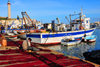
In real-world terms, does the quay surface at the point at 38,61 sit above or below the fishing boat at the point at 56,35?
below

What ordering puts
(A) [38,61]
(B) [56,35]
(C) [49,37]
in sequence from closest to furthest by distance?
(A) [38,61] → (C) [49,37] → (B) [56,35]

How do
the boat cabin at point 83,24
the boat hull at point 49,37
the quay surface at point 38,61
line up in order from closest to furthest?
the quay surface at point 38,61 < the boat hull at point 49,37 < the boat cabin at point 83,24

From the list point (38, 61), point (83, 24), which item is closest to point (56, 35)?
point (83, 24)

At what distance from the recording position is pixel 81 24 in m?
36.8

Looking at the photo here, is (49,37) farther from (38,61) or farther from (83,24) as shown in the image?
(38,61)

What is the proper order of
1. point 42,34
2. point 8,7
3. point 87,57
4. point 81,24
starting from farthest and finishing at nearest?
point 8,7, point 81,24, point 42,34, point 87,57

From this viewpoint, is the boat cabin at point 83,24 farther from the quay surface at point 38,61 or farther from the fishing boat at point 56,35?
the quay surface at point 38,61

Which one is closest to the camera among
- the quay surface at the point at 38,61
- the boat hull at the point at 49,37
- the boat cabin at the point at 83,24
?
the quay surface at the point at 38,61

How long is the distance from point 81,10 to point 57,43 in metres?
18.1

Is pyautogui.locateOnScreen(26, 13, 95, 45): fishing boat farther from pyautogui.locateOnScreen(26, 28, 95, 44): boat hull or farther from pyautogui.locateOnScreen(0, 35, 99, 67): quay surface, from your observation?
pyautogui.locateOnScreen(0, 35, 99, 67): quay surface

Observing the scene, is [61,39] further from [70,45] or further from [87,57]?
[87,57]

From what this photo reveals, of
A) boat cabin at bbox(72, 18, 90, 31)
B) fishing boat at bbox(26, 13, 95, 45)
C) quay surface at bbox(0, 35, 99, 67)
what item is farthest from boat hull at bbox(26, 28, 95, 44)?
quay surface at bbox(0, 35, 99, 67)

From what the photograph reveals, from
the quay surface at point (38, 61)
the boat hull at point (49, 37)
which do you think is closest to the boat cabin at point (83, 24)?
the boat hull at point (49, 37)

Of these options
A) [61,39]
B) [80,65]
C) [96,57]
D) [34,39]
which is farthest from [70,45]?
[80,65]
